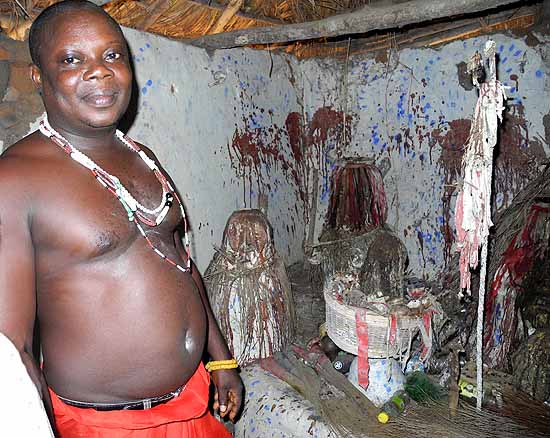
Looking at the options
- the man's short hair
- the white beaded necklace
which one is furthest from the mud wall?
the man's short hair

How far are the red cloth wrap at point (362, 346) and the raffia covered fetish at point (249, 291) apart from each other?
0.65m

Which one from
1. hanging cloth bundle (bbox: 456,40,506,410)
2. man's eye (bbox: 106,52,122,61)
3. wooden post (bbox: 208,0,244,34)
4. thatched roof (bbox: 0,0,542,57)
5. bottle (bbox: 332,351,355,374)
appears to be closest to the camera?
man's eye (bbox: 106,52,122,61)

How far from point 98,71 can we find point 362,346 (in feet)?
5.86

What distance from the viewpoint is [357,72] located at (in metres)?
4.37

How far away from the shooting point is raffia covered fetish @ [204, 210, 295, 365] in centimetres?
290

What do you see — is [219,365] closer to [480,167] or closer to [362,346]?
[362,346]

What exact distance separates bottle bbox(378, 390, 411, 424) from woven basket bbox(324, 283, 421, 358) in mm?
223

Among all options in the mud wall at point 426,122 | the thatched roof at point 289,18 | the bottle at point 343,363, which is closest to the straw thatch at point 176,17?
the thatched roof at point 289,18

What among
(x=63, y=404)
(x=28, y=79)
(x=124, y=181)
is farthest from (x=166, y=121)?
(x=63, y=404)

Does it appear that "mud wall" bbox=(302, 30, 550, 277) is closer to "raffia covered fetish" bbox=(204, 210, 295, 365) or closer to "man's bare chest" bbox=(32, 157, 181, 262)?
"raffia covered fetish" bbox=(204, 210, 295, 365)

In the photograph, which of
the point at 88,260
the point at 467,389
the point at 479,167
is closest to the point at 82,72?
the point at 88,260

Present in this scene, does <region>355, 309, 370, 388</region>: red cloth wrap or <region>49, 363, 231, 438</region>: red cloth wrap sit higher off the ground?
<region>49, 363, 231, 438</region>: red cloth wrap

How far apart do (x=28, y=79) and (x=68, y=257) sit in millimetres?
1129

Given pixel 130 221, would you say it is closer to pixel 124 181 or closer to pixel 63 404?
pixel 124 181
